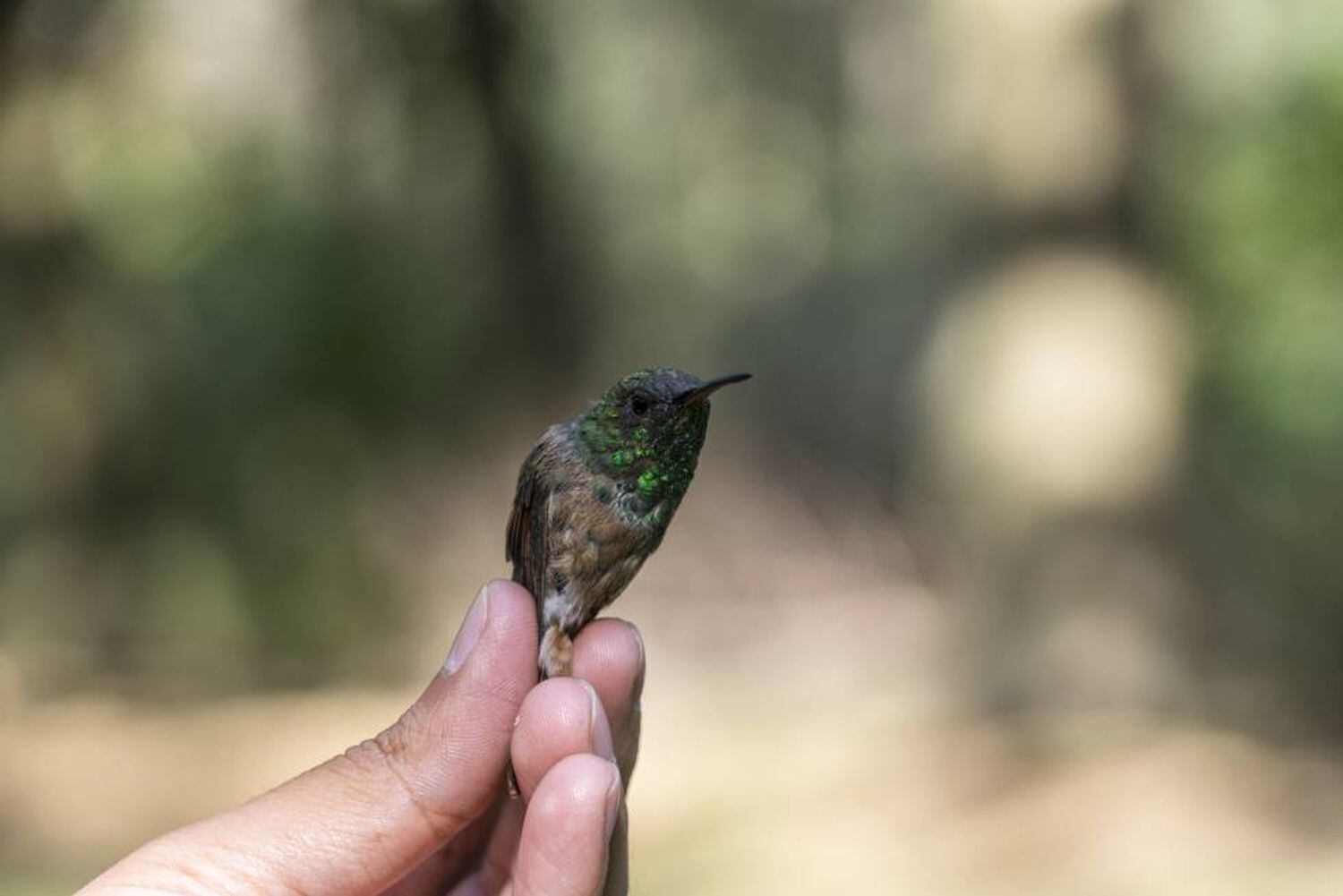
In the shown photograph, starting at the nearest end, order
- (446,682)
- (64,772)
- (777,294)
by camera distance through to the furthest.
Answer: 1. (446,682)
2. (64,772)
3. (777,294)

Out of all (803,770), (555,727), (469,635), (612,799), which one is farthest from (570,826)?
(803,770)

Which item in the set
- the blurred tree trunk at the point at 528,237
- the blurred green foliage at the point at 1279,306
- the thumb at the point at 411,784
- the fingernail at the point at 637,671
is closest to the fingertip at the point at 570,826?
the thumb at the point at 411,784

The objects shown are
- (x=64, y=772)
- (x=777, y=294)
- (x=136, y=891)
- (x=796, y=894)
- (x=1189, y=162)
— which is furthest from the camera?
(x=777, y=294)

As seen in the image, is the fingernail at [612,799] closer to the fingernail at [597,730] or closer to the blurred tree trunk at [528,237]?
the fingernail at [597,730]

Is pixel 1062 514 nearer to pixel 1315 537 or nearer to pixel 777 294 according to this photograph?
pixel 1315 537

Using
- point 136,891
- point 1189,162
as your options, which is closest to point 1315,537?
point 1189,162

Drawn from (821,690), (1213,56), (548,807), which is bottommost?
(821,690)

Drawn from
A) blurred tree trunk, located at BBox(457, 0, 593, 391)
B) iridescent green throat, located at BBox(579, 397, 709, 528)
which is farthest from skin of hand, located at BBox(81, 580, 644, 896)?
blurred tree trunk, located at BBox(457, 0, 593, 391)

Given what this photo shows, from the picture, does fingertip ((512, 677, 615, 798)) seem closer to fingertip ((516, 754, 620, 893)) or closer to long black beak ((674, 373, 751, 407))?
fingertip ((516, 754, 620, 893))
